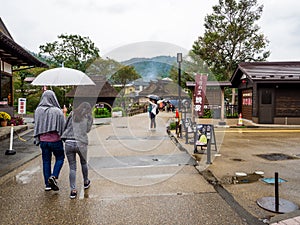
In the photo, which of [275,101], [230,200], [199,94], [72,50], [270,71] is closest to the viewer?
[230,200]

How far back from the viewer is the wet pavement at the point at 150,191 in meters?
3.31

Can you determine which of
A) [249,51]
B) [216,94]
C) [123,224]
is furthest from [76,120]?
[249,51]

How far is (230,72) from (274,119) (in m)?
7.78

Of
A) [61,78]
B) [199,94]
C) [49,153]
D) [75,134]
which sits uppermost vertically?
[61,78]

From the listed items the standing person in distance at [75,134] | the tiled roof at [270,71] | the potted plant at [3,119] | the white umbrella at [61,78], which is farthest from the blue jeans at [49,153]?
the tiled roof at [270,71]

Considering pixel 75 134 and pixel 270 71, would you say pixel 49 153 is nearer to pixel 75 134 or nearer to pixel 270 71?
pixel 75 134

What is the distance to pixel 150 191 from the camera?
426 centimetres

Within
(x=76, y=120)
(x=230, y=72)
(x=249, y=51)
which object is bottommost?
(x=76, y=120)

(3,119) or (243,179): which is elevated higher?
Answer: (3,119)

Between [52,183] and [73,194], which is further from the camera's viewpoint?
[52,183]

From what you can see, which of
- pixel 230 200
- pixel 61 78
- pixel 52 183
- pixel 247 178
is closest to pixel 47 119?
pixel 52 183

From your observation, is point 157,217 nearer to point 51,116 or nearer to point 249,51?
point 51,116

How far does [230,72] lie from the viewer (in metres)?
21.5

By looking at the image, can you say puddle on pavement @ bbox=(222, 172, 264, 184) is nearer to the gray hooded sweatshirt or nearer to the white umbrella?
the gray hooded sweatshirt
